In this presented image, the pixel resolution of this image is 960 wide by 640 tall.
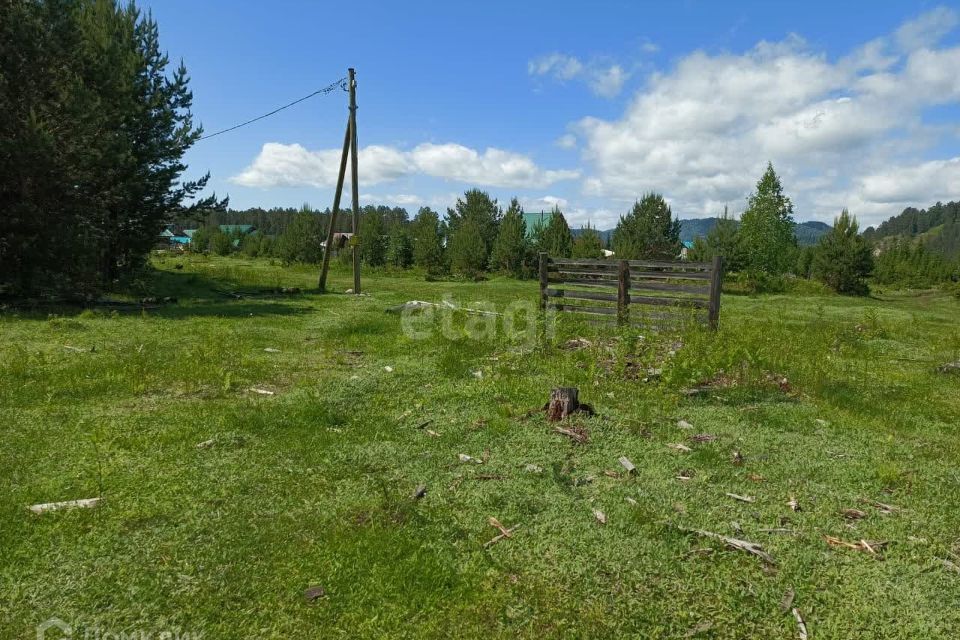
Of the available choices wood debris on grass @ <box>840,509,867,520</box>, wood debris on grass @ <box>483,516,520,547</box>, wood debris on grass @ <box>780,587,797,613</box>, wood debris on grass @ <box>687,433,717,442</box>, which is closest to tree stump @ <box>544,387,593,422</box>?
wood debris on grass @ <box>687,433,717,442</box>

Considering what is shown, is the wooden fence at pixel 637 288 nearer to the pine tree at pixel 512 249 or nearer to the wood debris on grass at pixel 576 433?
the wood debris on grass at pixel 576 433

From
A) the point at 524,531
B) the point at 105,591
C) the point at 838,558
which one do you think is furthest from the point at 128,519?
the point at 838,558

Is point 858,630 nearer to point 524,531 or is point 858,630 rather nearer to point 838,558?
point 838,558

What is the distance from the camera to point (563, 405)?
235 inches

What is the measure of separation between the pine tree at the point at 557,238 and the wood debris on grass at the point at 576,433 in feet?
127

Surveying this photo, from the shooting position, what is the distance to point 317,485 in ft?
14.3

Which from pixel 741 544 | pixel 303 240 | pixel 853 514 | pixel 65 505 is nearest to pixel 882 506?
pixel 853 514

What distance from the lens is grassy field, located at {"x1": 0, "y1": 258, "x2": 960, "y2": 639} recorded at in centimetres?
290

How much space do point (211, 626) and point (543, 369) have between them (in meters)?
6.20

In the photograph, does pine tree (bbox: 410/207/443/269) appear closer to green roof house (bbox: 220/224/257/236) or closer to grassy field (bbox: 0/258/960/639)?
grassy field (bbox: 0/258/960/639)

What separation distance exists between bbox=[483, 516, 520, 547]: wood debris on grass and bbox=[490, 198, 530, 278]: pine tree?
38.3m

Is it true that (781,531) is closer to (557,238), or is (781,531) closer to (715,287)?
(715,287)

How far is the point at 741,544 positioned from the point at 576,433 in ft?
7.02

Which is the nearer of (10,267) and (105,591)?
(105,591)
